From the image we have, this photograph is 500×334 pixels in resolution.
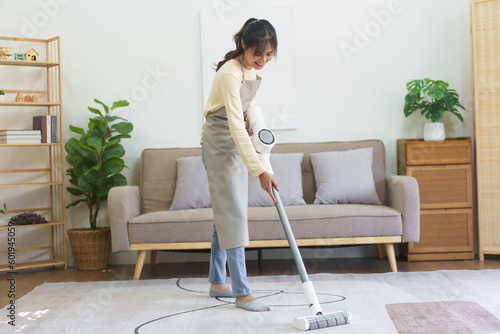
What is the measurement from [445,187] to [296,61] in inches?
55.3

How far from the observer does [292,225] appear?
341cm

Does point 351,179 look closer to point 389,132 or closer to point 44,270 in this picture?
point 389,132

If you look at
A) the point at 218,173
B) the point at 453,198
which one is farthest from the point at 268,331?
the point at 453,198

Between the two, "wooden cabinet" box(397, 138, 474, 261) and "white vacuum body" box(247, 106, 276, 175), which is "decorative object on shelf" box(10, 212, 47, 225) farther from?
"wooden cabinet" box(397, 138, 474, 261)

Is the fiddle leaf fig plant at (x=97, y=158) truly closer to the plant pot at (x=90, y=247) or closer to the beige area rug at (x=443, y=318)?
the plant pot at (x=90, y=247)

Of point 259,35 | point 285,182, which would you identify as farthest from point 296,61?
point 259,35

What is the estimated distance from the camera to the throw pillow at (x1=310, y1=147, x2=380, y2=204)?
3.81 m

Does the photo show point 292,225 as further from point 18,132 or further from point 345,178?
point 18,132

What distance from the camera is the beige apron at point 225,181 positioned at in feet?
8.36

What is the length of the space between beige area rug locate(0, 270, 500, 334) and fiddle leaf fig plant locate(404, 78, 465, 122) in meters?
1.17

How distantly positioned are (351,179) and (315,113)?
0.67m

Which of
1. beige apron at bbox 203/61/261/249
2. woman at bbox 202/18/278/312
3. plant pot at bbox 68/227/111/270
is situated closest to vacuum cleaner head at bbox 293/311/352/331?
woman at bbox 202/18/278/312

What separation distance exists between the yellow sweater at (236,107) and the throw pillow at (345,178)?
1.53 metres

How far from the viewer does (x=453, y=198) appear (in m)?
3.84
